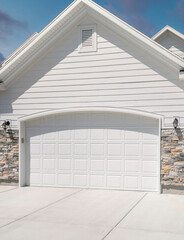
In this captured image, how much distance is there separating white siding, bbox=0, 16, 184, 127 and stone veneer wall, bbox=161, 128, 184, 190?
379 millimetres

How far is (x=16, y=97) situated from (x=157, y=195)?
5.71m

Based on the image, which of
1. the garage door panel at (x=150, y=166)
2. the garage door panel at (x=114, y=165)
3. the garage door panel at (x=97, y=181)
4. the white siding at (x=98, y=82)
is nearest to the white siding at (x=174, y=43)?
the white siding at (x=98, y=82)

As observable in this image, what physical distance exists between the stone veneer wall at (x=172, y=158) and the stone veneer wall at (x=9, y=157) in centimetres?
498

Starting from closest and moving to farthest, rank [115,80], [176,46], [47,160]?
[115,80], [47,160], [176,46]

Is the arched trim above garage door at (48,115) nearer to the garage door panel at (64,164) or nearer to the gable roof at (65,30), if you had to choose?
the garage door panel at (64,164)

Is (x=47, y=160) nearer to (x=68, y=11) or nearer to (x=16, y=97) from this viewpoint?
(x=16, y=97)

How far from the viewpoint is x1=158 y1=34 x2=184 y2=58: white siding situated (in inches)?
623

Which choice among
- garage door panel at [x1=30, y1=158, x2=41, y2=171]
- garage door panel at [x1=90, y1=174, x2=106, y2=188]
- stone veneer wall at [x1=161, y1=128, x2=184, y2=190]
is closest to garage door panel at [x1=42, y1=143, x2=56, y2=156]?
garage door panel at [x1=30, y1=158, x2=41, y2=171]

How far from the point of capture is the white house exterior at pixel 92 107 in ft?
32.2

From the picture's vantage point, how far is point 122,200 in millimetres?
8859

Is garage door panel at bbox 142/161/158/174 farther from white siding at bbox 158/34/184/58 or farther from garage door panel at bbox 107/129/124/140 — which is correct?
white siding at bbox 158/34/184/58

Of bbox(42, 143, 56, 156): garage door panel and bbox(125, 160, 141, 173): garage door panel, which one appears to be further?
bbox(42, 143, 56, 156): garage door panel

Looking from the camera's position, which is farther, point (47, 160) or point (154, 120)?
point (47, 160)

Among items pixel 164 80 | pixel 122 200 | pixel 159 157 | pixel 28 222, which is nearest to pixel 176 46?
pixel 164 80
